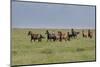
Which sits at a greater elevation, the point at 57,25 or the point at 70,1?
the point at 70,1

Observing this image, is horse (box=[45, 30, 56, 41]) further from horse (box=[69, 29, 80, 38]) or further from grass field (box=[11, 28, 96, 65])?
horse (box=[69, 29, 80, 38])

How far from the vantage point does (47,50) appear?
270cm

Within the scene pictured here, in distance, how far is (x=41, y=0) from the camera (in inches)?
105

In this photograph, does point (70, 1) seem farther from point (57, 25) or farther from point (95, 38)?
point (95, 38)

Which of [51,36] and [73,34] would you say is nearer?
[51,36]

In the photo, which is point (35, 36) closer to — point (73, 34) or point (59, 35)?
point (59, 35)

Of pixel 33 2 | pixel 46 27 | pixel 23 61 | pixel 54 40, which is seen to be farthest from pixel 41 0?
pixel 23 61

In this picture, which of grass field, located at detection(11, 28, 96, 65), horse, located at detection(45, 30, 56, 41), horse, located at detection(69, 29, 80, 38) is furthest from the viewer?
horse, located at detection(69, 29, 80, 38)

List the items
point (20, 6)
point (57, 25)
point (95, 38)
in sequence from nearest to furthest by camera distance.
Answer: point (20, 6), point (57, 25), point (95, 38)

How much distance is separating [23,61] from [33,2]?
2.09 ft

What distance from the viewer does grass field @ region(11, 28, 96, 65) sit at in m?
2.56

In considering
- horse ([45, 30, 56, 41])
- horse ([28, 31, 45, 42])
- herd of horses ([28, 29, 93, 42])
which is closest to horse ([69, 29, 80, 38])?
herd of horses ([28, 29, 93, 42])

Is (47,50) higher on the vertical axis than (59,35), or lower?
lower

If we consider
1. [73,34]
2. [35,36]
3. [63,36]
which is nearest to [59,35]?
[63,36]
